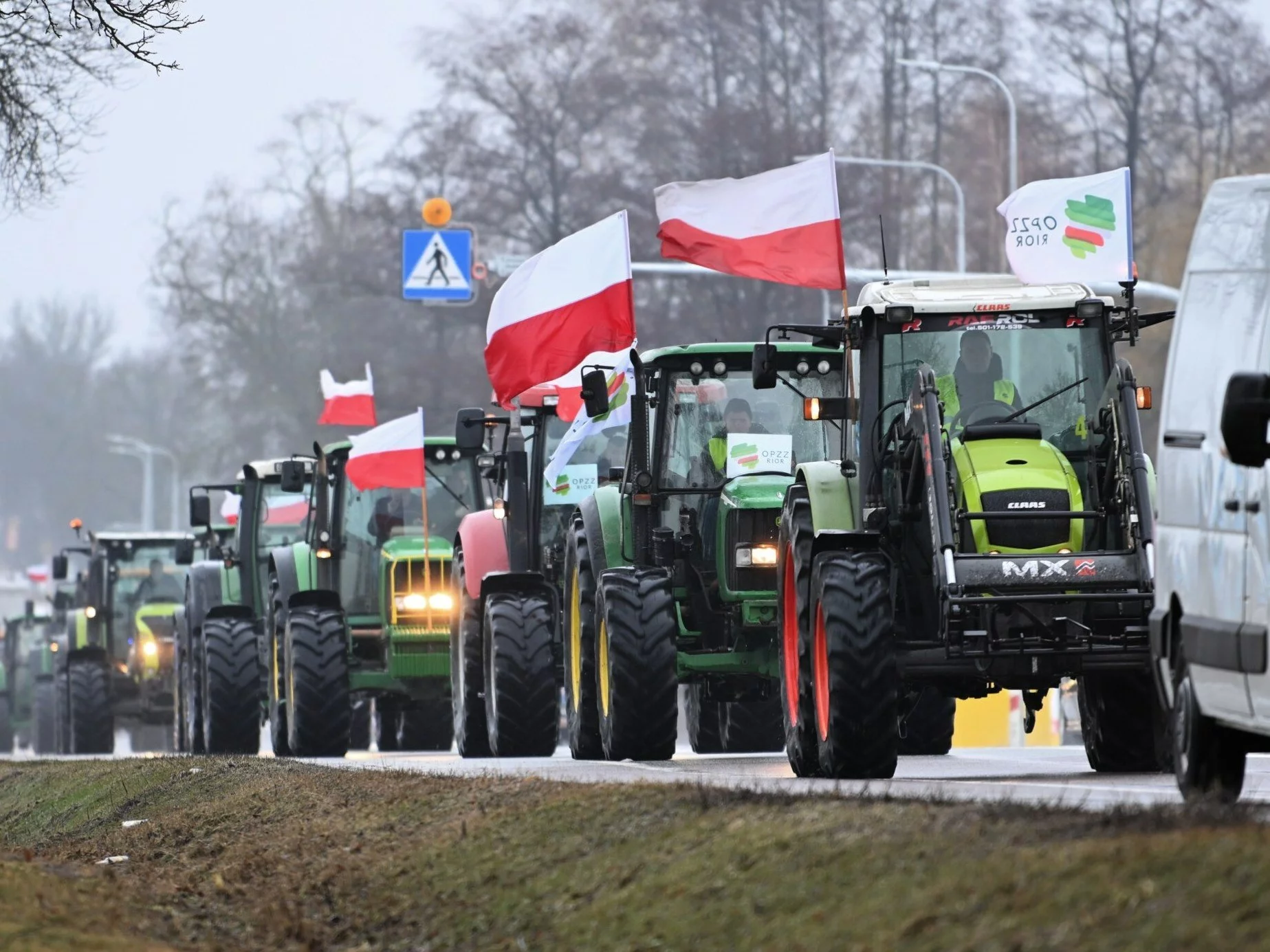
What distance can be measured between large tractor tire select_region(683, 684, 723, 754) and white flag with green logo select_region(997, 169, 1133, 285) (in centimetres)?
585

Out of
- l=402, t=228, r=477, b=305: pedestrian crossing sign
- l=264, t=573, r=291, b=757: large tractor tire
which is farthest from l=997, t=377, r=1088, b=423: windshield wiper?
l=402, t=228, r=477, b=305: pedestrian crossing sign

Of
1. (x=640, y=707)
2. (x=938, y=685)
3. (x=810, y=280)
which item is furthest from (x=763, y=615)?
(x=938, y=685)

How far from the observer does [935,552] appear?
13.8 meters

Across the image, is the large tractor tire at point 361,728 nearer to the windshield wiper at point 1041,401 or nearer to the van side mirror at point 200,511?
the van side mirror at point 200,511

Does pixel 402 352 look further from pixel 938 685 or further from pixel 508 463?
A: pixel 938 685

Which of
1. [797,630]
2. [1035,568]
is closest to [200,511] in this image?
[797,630]

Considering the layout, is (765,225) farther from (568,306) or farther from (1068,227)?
(568,306)

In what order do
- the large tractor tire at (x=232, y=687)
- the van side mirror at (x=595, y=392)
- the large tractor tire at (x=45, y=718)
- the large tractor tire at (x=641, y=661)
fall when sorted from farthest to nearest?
the large tractor tire at (x=45, y=718)
the large tractor tire at (x=232, y=687)
the van side mirror at (x=595, y=392)
the large tractor tire at (x=641, y=661)

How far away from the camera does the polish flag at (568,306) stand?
19.8 m

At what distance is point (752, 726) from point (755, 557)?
4.97 m

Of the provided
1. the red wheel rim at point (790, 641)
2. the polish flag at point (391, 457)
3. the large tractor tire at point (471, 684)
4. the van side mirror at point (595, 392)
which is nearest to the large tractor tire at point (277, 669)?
the polish flag at point (391, 457)

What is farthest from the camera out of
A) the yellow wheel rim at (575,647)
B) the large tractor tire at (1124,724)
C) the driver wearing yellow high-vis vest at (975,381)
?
the yellow wheel rim at (575,647)

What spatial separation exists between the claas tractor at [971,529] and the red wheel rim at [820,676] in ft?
0.04

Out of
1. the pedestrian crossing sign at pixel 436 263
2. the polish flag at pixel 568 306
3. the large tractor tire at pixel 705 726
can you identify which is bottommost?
the large tractor tire at pixel 705 726
